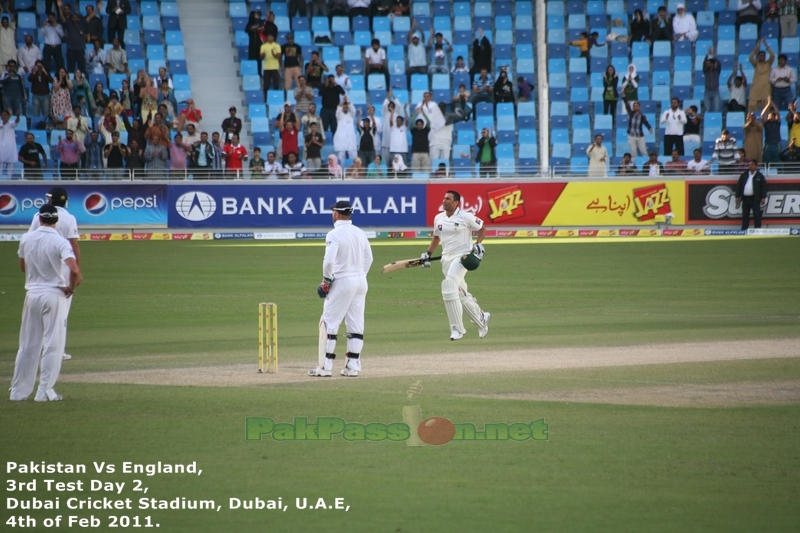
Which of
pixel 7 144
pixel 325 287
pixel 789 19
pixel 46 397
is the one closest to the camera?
pixel 46 397

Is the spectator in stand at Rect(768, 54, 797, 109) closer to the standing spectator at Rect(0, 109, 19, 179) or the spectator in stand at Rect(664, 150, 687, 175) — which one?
the spectator in stand at Rect(664, 150, 687, 175)

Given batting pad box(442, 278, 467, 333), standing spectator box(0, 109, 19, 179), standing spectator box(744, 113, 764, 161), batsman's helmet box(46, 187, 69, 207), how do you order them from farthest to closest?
1. standing spectator box(744, 113, 764, 161)
2. standing spectator box(0, 109, 19, 179)
3. batting pad box(442, 278, 467, 333)
4. batsman's helmet box(46, 187, 69, 207)

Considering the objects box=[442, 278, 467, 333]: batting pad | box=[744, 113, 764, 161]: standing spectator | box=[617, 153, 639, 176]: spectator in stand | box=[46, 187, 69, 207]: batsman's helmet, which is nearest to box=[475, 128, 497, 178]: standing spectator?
box=[617, 153, 639, 176]: spectator in stand

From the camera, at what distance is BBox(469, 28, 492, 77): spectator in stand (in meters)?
31.0

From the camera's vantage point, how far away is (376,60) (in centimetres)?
3100

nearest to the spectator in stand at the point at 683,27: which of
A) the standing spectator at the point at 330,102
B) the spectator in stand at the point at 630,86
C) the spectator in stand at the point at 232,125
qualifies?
the spectator in stand at the point at 630,86

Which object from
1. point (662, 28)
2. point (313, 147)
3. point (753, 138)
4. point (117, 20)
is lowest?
point (753, 138)

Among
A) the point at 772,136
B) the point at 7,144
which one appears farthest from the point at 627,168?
the point at 7,144

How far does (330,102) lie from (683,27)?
41.2 feet

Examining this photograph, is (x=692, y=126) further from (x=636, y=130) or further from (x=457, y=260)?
(x=457, y=260)

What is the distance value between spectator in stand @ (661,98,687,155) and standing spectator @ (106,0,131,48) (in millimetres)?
17275

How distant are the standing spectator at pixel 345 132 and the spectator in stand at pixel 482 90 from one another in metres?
4.51

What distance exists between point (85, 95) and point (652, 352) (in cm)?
2128

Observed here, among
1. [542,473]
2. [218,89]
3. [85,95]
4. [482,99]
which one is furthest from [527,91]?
[542,473]
